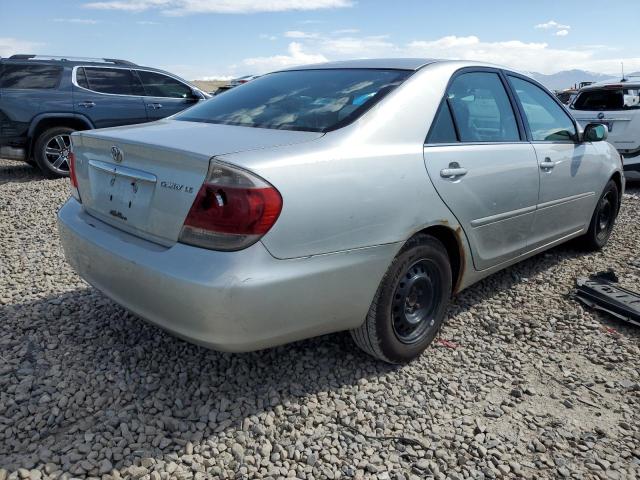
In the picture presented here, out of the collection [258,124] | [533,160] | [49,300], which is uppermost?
[258,124]

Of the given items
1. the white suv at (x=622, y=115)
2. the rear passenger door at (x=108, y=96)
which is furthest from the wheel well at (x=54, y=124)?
the white suv at (x=622, y=115)

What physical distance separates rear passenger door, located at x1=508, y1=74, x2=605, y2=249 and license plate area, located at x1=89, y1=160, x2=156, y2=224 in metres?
2.50

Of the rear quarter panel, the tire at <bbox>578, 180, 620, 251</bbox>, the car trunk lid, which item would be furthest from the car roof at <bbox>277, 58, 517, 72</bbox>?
the tire at <bbox>578, 180, 620, 251</bbox>

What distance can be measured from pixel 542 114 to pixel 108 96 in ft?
22.8

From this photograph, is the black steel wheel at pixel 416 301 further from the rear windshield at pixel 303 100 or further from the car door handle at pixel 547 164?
the car door handle at pixel 547 164

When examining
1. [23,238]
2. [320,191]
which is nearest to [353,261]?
[320,191]

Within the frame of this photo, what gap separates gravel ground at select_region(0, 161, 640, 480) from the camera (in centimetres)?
217

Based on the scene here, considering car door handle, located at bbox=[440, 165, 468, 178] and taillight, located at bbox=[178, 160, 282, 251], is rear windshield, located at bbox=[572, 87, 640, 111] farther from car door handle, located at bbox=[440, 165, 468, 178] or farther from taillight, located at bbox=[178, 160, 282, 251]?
taillight, located at bbox=[178, 160, 282, 251]

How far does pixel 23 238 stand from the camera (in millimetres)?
4895

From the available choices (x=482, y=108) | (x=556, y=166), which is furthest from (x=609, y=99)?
(x=482, y=108)

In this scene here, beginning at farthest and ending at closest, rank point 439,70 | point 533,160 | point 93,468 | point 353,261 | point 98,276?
1. point 533,160
2. point 439,70
3. point 98,276
4. point 353,261
5. point 93,468

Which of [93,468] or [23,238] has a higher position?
[23,238]

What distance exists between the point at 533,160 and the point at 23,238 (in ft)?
14.2

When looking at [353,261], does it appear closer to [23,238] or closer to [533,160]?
[533,160]
